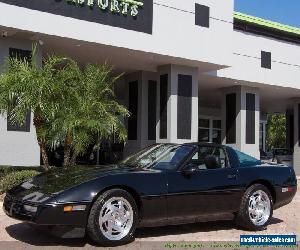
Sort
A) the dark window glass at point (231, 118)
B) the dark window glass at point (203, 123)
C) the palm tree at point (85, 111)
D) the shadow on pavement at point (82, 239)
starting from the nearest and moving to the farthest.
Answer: the shadow on pavement at point (82, 239) < the palm tree at point (85, 111) < the dark window glass at point (231, 118) < the dark window glass at point (203, 123)

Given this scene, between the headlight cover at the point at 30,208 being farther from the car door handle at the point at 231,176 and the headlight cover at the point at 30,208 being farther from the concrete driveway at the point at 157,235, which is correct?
the car door handle at the point at 231,176

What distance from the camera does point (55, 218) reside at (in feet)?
19.1

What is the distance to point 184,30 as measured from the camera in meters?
17.1

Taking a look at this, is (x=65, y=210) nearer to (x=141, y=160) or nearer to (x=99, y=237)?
(x=99, y=237)

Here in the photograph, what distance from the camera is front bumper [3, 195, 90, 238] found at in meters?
5.80

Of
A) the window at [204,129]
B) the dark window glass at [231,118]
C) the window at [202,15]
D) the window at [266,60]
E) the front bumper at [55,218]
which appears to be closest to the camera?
the front bumper at [55,218]

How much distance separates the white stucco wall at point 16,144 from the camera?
1349 centimetres

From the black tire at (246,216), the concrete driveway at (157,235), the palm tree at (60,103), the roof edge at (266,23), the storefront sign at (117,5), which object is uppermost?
the roof edge at (266,23)

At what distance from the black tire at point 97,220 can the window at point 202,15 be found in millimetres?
12347

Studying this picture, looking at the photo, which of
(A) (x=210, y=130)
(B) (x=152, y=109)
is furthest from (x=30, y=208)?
(A) (x=210, y=130)

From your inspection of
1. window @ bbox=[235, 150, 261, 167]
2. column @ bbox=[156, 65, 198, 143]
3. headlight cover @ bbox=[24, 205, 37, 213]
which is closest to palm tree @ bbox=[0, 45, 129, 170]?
window @ bbox=[235, 150, 261, 167]

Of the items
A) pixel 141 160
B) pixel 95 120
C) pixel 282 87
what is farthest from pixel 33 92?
pixel 282 87

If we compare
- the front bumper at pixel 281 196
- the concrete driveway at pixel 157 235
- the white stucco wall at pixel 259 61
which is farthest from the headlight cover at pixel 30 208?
the white stucco wall at pixel 259 61

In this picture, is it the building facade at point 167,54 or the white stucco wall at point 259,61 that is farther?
the white stucco wall at point 259,61
